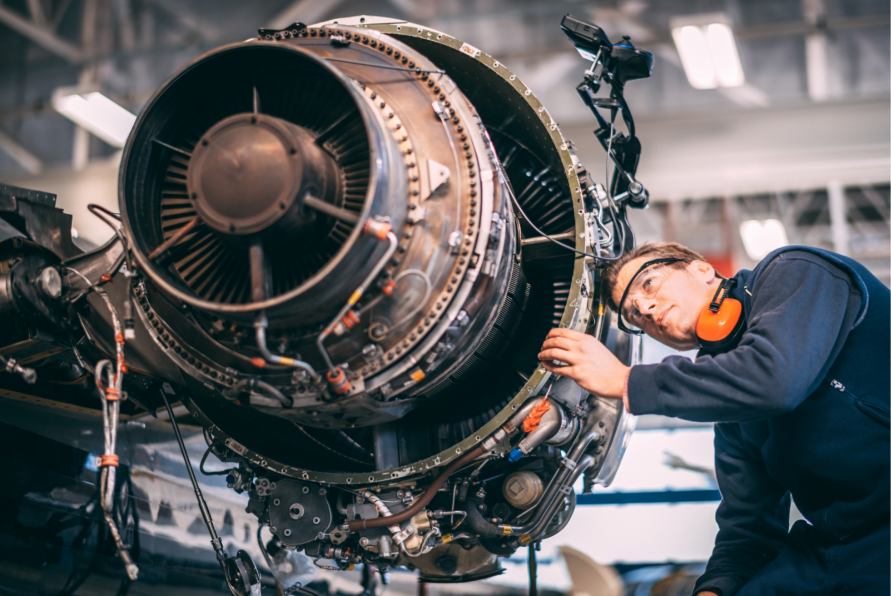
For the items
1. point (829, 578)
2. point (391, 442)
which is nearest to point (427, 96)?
point (391, 442)

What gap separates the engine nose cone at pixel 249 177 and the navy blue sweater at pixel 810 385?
1162 millimetres

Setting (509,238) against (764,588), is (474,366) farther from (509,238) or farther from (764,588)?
(764,588)

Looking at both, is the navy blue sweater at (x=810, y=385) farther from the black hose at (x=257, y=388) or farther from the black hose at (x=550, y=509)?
the black hose at (x=257, y=388)

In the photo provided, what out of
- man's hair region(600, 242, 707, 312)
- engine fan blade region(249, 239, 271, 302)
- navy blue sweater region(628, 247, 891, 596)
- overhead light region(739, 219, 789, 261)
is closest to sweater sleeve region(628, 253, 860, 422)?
navy blue sweater region(628, 247, 891, 596)

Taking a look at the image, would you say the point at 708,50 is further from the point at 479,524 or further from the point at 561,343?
the point at 479,524

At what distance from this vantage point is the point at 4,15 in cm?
938

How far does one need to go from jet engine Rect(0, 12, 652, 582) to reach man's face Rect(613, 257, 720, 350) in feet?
0.44

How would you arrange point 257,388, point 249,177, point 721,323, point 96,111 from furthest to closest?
1. point 96,111
2. point 721,323
3. point 257,388
4. point 249,177

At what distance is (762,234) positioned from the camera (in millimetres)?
11148

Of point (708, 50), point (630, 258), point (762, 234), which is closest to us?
point (630, 258)

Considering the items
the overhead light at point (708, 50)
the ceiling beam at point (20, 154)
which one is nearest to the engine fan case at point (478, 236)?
the overhead light at point (708, 50)

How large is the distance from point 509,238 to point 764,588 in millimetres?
1501

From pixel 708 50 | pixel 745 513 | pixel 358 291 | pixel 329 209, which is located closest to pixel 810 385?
pixel 745 513

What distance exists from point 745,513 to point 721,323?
0.90 metres
